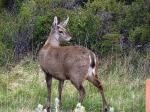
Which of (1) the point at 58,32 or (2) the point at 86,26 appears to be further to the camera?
(2) the point at 86,26

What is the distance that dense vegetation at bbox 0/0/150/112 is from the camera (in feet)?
35.0

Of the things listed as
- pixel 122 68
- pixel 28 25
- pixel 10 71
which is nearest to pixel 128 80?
pixel 122 68

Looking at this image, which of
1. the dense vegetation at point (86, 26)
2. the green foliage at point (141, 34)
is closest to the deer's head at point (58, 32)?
the dense vegetation at point (86, 26)

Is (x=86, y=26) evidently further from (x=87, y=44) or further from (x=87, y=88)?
(x=87, y=88)

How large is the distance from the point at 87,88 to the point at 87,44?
3.98 m

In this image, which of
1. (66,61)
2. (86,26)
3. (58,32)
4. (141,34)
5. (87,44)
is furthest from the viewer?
(86,26)

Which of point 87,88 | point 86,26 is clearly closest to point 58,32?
point 87,88

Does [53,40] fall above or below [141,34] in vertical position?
above

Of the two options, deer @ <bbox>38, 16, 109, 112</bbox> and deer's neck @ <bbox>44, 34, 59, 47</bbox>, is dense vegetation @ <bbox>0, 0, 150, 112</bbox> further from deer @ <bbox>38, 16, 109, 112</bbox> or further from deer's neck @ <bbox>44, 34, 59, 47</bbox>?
deer's neck @ <bbox>44, 34, 59, 47</bbox>

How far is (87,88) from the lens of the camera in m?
11.2

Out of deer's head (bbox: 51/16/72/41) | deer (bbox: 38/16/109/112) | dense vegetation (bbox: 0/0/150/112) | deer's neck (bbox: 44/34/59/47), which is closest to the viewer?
deer (bbox: 38/16/109/112)

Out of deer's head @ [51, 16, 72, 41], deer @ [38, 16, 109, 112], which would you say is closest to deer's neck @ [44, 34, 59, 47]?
deer's head @ [51, 16, 72, 41]

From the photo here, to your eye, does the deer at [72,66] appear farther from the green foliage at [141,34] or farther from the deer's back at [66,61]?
the green foliage at [141,34]

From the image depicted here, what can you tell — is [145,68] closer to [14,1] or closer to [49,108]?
[49,108]
